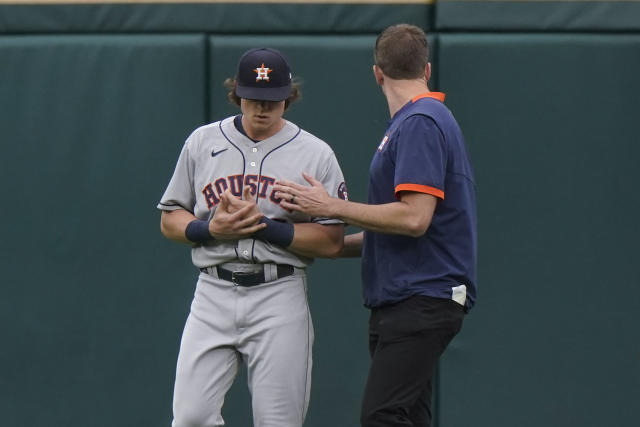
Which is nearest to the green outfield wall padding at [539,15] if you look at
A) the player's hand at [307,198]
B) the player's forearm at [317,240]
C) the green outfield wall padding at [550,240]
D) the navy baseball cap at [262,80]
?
the green outfield wall padding at [550,240]

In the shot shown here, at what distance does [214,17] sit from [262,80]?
4.34ft

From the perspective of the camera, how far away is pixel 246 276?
144 inches

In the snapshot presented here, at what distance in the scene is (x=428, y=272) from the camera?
3.43 m

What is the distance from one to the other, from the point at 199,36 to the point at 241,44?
0.20m

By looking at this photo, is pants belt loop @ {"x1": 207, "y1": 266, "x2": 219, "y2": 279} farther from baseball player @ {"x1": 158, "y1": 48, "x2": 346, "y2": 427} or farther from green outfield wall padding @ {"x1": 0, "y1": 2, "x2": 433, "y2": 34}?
green outfield wall padding @ {"x1": 0, "y1": 2, "x2": 433, "y2": 34}

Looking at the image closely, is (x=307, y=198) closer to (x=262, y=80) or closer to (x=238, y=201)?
(x=238, y=201)

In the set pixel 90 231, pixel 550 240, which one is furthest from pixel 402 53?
pixel 90 231

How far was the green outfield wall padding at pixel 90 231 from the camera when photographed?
4.86 m

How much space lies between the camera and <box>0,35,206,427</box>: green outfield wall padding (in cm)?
486

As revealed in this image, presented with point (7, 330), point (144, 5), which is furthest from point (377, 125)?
point (7, 330)

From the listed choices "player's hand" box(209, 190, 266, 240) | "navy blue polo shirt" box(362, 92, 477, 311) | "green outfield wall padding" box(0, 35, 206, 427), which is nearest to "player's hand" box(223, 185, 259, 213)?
"player's hand" box(209, 190, 266, 240)

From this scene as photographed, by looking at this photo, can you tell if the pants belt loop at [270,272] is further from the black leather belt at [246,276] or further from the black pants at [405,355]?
the black pants at [405,355]

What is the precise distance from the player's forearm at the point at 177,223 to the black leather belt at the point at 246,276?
0.17 meters

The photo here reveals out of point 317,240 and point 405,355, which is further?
point 317,240
